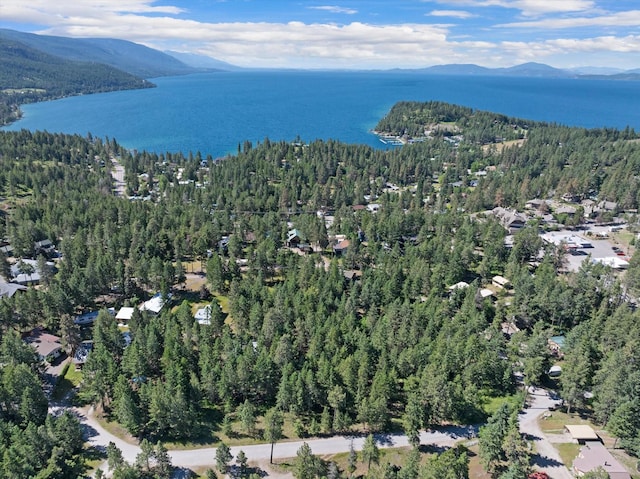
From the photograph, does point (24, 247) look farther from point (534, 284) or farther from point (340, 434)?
point (534, 284)

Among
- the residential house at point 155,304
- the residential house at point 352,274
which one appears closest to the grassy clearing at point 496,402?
the residential house at point 352,274

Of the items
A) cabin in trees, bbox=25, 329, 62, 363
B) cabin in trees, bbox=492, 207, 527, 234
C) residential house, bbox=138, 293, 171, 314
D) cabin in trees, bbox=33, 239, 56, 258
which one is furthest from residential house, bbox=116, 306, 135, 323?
cabin in trees, bbox=492, 207, 527, 234

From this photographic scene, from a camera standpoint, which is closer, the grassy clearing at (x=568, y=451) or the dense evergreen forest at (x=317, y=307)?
the grassy clearing at (x=568, y=451)

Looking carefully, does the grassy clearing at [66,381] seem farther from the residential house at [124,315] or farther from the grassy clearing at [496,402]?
the grassy clearing at [496,402]

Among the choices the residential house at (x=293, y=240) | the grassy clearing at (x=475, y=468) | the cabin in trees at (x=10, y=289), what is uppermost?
the residential house at (x=293, y=240)

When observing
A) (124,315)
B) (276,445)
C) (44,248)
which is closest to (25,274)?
(44,248)

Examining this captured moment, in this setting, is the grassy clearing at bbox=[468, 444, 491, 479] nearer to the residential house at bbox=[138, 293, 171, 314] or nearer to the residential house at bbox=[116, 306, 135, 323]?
the residential house at bbox=[138, 293, 171, 314]

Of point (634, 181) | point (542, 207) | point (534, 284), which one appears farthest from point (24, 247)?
point (634, 181)
